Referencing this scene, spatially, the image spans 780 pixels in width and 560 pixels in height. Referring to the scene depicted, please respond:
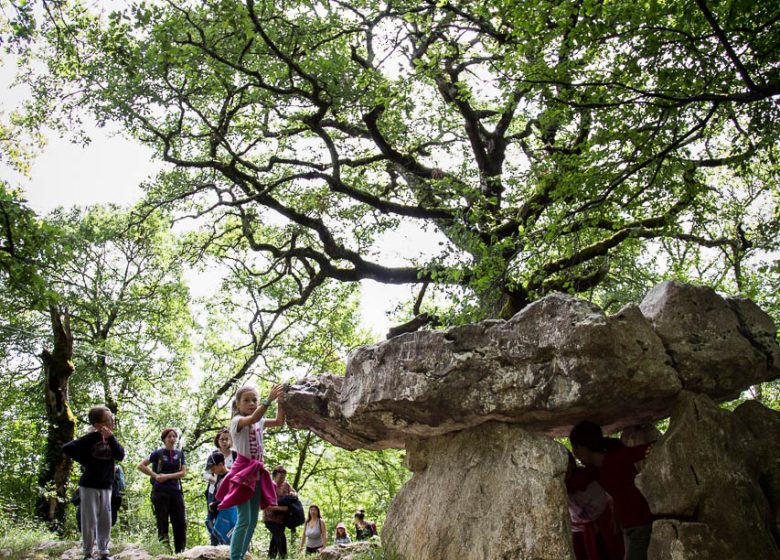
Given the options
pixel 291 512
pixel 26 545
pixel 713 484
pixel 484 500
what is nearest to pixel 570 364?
pixel 713 484

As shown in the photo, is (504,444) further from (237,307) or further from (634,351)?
(237,307)

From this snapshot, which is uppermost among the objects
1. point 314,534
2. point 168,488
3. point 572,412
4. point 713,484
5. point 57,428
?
point 57,428

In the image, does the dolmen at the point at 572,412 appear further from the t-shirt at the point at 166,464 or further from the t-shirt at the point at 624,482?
the t-shirt at the point at 166,464

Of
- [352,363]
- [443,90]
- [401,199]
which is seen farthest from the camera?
[401,199]

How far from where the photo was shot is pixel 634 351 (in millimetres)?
5324

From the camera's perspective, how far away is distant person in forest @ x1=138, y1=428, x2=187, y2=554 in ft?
28.7

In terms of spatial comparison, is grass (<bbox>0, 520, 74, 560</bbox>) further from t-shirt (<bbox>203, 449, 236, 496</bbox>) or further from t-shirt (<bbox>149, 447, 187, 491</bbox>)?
t-shirt (<bbox>203, 449, 236, 496</bbox>)

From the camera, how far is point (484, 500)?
5867 mm

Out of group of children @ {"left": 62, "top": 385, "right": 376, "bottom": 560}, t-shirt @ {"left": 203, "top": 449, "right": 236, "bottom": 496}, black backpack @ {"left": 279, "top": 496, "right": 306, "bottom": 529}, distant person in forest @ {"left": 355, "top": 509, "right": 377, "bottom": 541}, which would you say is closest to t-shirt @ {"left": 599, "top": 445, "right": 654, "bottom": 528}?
group of children @ {"left": 62, "top": 385, "right": 376, "bottom": 560}

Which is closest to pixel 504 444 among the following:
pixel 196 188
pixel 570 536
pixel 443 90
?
pixel 570 536

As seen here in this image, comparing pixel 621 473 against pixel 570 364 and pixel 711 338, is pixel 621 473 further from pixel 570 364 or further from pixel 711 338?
pixel 711 338

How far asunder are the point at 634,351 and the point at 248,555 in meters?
5.29

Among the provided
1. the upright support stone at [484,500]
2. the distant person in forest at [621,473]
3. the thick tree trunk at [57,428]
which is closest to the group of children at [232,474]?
the upright support stone at [484,500]

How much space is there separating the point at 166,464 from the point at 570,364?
19.9 feet
